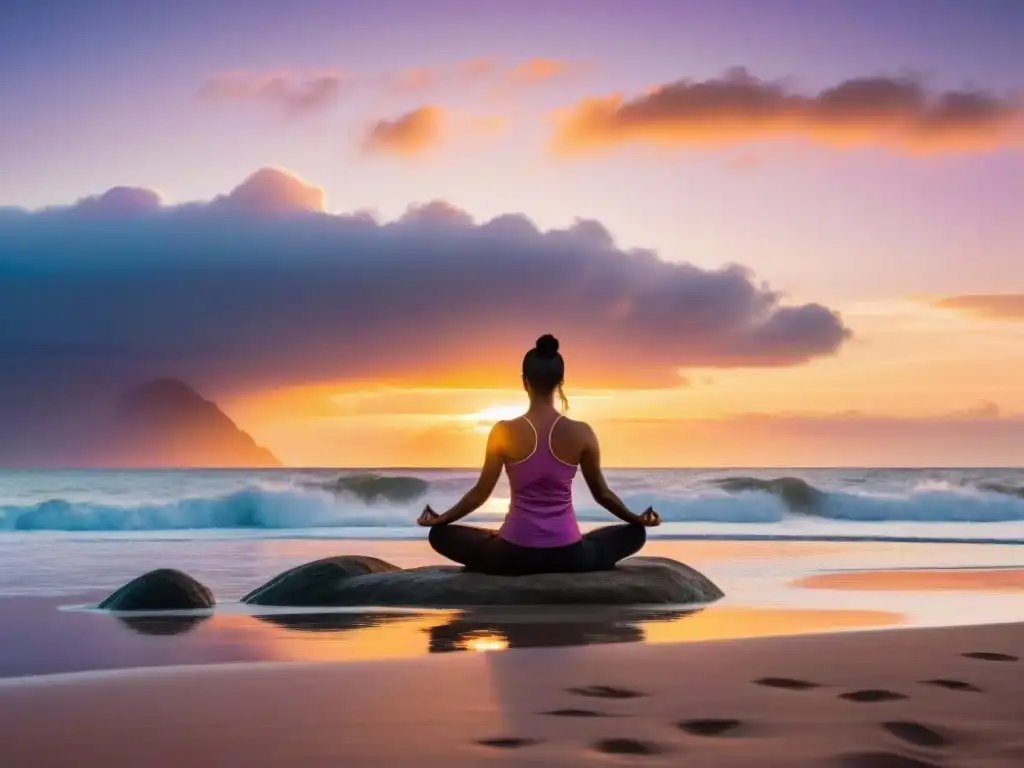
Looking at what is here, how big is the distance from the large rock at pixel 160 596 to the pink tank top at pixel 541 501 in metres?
2.69

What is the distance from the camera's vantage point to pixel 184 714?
19.5 ft

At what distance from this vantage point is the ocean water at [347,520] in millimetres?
17703

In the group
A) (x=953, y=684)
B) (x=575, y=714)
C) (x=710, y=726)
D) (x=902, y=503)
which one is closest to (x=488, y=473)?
(x=953, y=684)

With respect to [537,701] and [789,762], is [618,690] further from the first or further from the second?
[789,762]

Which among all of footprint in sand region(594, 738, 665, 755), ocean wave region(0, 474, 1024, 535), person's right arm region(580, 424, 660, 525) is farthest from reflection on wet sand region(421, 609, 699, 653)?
ocean wave region(0, 474, 1024, 535)

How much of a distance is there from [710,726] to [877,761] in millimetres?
857

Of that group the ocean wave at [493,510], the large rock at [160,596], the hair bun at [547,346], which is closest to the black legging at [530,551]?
the hair bun at [547,346]

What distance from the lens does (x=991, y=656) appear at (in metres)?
7.69

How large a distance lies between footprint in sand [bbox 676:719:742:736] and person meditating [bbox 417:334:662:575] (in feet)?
16.6

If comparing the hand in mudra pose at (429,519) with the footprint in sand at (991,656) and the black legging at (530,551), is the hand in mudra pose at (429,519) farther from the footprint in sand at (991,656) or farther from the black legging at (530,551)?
the footprint in sand at (991,656)

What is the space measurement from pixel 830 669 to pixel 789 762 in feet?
7.99

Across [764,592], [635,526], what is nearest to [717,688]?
[635,526]

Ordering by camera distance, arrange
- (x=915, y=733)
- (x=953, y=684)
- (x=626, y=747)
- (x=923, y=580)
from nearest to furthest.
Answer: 1. (x=626, y=747)
2. (x=915, y=733)
3. (x=953, y=684)
4. (x=923, y=580)

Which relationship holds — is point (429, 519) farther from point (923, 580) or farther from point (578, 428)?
point (923, 580)
